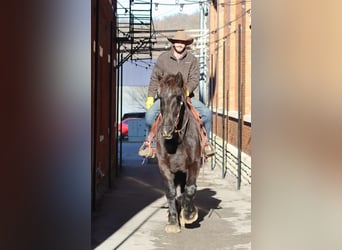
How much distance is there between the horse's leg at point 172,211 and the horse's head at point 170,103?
0.96 metres

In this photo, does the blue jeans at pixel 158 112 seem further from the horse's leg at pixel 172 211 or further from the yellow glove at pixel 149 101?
the horse's leg at pixel 172 211

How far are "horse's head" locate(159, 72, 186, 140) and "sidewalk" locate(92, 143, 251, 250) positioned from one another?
4.53ft

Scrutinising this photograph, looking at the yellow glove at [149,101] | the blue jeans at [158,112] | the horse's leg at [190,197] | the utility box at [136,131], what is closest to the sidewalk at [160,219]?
the horse's leg at [190,197]

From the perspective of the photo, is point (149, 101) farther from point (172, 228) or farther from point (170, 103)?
point (172, 228)

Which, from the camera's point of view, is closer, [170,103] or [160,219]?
[170,103]

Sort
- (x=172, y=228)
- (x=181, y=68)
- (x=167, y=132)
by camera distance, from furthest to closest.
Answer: (x=181, y=68), (x=172, y=228), (x=167, y=132)

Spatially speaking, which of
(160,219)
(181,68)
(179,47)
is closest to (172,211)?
(160,219)

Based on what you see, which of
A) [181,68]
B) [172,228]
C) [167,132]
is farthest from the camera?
[181,68]

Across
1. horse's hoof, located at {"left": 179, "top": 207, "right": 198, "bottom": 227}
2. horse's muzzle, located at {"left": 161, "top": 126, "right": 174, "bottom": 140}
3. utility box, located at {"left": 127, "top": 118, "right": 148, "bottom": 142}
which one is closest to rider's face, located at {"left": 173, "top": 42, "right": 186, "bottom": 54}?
horse's muzzle, located at {"left": 161, "top": 126, "right": 174, "bottom": 140}

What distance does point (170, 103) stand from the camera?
707cm

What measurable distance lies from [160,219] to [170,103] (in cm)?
221
